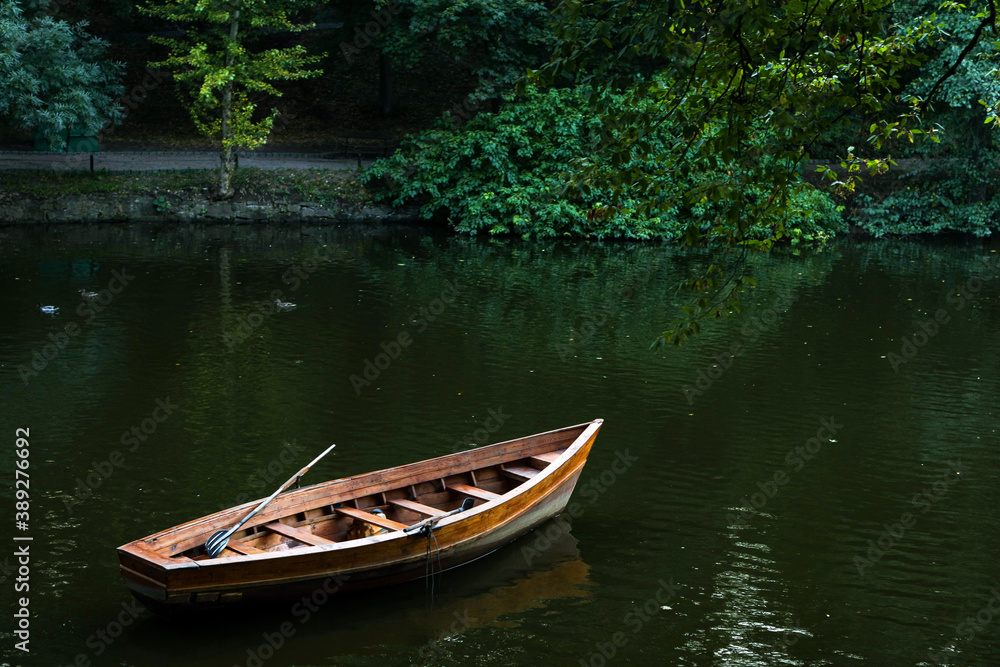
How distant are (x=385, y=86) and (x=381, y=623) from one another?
34.8 metres

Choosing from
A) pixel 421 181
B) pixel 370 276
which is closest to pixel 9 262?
pixel 370 276

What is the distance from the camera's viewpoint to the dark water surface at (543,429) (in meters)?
8.47


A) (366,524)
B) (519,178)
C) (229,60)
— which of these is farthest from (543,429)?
(229,60)

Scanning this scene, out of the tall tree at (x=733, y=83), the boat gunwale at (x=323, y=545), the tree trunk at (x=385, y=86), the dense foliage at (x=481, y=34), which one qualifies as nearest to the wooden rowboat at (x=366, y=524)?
the boat gunwale at (x=323, y=545)

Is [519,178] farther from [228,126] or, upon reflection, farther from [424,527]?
[424,527]

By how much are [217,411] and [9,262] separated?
12.8 m

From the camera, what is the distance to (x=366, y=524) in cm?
936

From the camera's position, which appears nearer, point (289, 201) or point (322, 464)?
point (322, 464)

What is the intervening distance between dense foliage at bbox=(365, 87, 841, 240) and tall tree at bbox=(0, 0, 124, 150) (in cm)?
941

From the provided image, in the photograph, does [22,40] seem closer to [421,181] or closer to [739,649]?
[421,181]

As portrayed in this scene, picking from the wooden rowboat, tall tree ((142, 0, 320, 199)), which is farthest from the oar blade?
tall tree ((142, 0, 320, 199))

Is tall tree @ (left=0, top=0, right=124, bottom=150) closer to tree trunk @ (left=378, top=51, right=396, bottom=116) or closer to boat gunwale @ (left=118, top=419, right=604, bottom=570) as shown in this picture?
tree trunk @ (left=378, top=51, right=396, bottom=116)

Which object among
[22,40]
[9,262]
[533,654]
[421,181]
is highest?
[22,40]

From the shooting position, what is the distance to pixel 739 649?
8.30 meters
